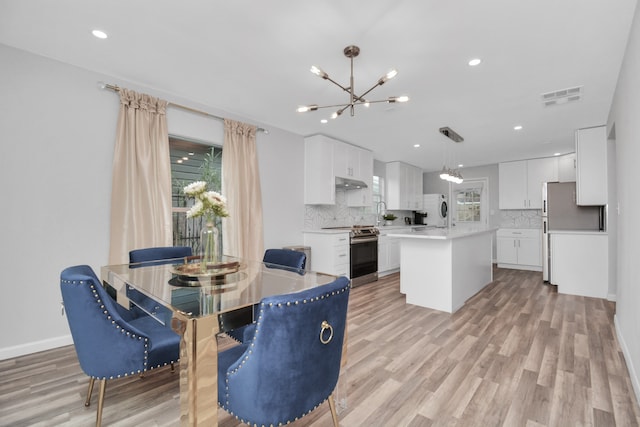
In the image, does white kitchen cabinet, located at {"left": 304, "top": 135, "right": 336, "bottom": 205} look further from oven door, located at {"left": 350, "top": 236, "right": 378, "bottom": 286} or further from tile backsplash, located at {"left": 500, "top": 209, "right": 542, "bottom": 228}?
tile backsplash, located at {"left": 500, "top": 209, "right": 542, "bottom": 228}

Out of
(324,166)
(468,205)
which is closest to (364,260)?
(324,166)

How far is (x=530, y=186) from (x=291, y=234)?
5.66 metres

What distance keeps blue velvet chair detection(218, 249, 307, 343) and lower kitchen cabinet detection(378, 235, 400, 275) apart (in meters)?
3.36

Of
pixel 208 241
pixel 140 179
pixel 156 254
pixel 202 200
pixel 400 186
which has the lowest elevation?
pixel 156 254

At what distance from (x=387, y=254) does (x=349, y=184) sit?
1.61m

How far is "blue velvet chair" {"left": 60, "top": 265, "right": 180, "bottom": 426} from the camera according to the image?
1394mm

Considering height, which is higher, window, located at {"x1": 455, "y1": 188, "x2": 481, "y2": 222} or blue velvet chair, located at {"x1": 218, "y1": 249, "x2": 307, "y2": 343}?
window, located at {"x1": 455, "y1": 188, "x2": 481, "y2": 222}

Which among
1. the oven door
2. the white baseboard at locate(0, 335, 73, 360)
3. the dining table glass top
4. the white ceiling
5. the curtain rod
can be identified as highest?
the white ceiling

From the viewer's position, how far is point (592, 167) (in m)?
4.30

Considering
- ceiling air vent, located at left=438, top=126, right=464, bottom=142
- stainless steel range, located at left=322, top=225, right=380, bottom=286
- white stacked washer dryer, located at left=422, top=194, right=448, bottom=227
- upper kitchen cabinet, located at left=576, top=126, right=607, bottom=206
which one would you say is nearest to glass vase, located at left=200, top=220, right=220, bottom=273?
stainless steel range, located at left=322, top=225, right=380, bottom=286

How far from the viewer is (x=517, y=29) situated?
2.14m

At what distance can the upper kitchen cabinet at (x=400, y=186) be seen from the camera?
22.9 feet

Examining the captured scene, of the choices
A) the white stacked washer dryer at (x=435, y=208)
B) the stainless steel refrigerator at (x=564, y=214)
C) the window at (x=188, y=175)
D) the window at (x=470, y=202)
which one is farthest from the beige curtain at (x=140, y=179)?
the window at (x=470, y=202)

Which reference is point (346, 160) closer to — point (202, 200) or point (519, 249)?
point (202, 200)
